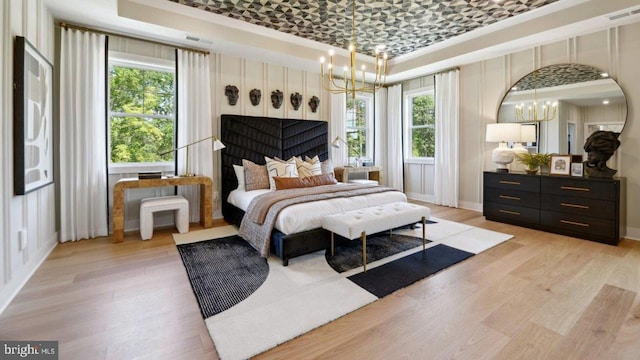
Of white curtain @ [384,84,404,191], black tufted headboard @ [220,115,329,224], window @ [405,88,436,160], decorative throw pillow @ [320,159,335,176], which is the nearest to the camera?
black tufted headboard @ [220,115,329,224]

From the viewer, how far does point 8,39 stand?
2.15 metres

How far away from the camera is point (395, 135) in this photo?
6633mm

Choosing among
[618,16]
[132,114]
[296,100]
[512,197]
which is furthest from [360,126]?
[132,114]

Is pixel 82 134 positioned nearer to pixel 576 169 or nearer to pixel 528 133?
pixel 528 133

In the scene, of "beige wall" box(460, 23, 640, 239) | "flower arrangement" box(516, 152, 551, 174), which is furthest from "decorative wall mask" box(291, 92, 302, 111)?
"flower arrangement" box(516, 152, 551, 174)

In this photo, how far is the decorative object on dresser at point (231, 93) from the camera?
470 centimetres

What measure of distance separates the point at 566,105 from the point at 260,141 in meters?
4.62

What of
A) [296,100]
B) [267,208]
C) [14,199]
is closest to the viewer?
[14,199]

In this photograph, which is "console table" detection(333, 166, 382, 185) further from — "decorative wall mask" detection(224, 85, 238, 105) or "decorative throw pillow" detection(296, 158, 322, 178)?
"decorative wall mask" detection(224, 85, 238, 105)

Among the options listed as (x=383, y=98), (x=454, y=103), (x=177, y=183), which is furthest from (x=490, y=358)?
(x=383, y=98)

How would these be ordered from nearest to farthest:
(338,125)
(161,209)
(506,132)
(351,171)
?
(161,209)
(506,132)
(351,171)
(338,125)

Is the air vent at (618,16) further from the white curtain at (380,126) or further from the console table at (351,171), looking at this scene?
the white curtain at (380,126)

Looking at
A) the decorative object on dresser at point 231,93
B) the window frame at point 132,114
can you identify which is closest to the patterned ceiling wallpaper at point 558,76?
the decorative object on dresser at point 231,93

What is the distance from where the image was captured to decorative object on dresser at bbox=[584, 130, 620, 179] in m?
3.56
